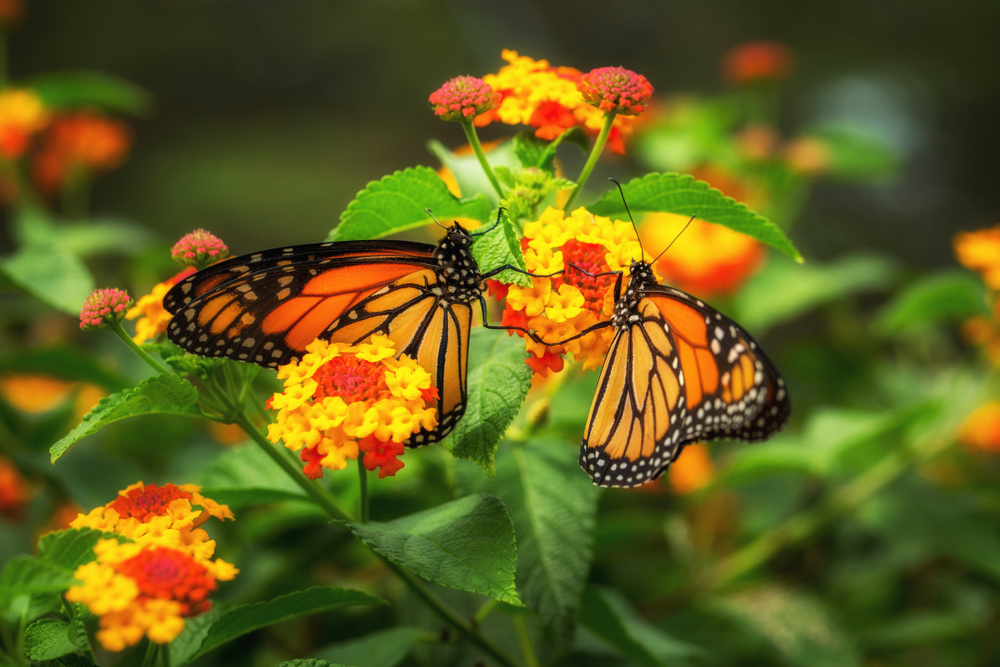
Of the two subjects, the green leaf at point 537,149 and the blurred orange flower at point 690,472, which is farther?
the blurred orange flower at point 690,472

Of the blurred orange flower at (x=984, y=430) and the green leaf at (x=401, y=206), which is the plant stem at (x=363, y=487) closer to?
the green leaf at (x=401, y=206)

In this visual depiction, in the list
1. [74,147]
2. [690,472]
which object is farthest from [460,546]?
[74,147]

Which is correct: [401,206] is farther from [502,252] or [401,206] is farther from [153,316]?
[153,316]

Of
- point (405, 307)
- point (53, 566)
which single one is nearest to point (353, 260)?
point (405, 307)

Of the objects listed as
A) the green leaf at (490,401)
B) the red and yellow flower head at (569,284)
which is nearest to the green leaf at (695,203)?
the red and yellow flower head at (569,284)

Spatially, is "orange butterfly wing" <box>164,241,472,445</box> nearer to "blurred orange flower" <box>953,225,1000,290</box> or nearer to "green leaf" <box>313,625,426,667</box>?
"green leaf" <box>313,625,426,667</box>

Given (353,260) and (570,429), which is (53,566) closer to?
(353,260)
